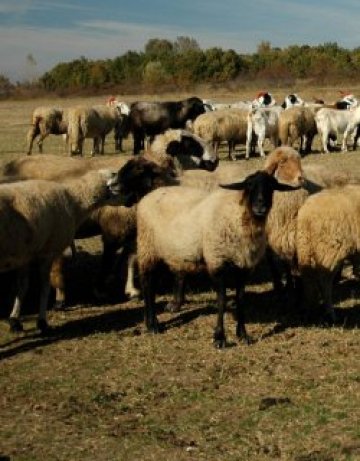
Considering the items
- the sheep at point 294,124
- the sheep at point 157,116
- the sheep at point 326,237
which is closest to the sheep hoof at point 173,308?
the sheep at point 326,237

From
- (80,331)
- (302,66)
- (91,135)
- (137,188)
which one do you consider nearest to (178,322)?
(80,331)

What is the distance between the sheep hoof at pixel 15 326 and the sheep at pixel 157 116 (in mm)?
17559

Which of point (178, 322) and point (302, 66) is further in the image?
point (302, 66)

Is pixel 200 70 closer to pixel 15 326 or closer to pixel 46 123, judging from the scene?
pixel 46 123

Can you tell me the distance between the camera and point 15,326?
8055 millimetres

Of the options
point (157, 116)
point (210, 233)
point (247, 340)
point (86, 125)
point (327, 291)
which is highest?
point (157, 116)

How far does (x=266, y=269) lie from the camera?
10914 mm

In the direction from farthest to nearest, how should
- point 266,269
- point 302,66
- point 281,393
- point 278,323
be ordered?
point 302,66 → point 266,269 → point 278,323 → point 281,393

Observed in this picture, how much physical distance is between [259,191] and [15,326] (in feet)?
9.85

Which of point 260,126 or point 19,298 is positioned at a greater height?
point 260,126

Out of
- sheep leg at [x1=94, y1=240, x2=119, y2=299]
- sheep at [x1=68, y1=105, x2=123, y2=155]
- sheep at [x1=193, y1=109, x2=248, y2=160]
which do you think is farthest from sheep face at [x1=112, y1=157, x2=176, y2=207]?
sheep at [x1=68, y1=105, x2=123, y2=155]

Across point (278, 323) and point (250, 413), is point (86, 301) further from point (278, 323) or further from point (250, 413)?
point (250, 413)

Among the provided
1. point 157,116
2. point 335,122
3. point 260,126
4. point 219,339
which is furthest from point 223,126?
point 219,339

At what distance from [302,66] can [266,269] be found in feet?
197
